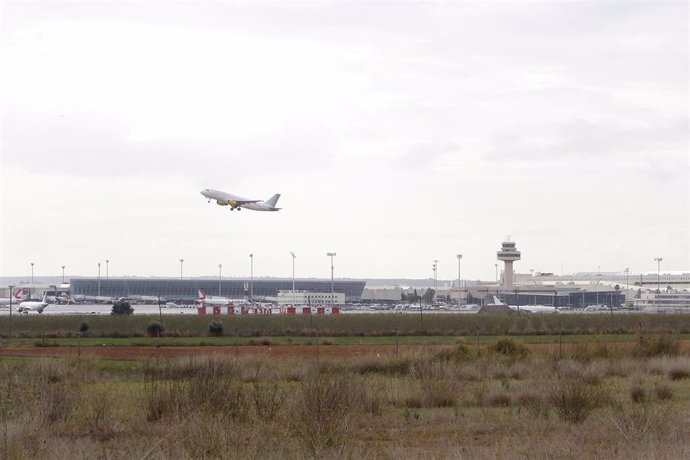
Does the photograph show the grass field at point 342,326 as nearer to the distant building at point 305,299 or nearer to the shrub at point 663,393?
the shrub at point 663,393

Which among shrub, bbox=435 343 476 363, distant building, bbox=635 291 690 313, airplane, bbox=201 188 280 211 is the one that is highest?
airplane, bbox=201 188 280 211

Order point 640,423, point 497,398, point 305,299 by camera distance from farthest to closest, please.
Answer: point 305,299 → point 497,398 → point 640,423

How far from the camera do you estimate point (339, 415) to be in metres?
16.6

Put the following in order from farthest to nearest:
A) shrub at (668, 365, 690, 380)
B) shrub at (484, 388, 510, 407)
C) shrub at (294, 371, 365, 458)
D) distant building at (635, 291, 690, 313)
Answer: distant building at (635, 291, 690, 313) < shrub at (668, 365, 690, 380) < shrub at (484, 388, 510, 407) < shrub at (294, 371, 365, 458)

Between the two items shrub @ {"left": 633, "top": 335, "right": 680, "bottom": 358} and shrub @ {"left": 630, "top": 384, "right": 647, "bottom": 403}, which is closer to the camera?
shrub @ {"left": 630, "top": 384, "right": 647, "bottom": 403}

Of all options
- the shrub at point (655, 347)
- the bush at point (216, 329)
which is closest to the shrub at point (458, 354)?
the shrub at point (655, 347)

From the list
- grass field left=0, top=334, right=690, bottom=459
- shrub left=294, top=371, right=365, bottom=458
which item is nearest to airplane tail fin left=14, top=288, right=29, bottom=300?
grass field left=0, top=334, right=690, bottom=459

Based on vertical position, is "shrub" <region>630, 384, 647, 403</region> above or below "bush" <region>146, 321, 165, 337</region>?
above

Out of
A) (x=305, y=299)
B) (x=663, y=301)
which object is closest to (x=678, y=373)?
(x=305, y=299)

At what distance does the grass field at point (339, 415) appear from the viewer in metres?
15.2

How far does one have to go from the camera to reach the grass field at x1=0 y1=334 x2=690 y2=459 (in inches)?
597

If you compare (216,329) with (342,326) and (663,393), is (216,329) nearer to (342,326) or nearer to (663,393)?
(342,326)

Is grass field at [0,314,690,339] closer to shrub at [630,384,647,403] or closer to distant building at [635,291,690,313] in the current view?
shrub at [630,384,647,403]

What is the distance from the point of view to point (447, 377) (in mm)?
26766
